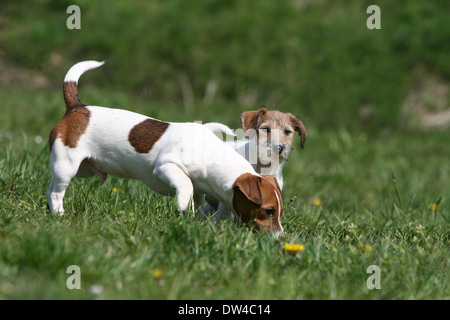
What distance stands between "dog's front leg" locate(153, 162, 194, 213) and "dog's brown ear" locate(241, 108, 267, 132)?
1068 millimetres

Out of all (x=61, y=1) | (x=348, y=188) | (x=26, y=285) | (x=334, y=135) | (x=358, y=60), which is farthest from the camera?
(x=61, y=1)

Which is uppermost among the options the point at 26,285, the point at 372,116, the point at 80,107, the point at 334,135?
the point at 372,116

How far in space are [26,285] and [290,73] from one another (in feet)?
33.3

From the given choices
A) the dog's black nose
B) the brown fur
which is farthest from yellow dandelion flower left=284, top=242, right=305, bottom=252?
Result: the brown fur

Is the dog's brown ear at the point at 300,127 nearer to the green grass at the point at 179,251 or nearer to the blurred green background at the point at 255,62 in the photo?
the green grass at the point at 179,251

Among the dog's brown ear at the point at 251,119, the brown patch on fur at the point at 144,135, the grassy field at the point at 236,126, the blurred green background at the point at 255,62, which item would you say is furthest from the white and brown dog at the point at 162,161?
the blurred green background at the point at 255,62

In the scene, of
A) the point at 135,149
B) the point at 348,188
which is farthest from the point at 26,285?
the point at 348,188

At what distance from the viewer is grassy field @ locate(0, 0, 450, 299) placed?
3266 mm

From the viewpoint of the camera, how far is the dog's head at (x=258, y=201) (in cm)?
393

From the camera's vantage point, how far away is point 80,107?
462cm

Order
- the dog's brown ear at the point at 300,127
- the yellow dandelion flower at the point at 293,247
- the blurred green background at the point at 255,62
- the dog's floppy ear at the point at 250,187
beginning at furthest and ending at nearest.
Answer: the blurred green background at the point at 255,62 < the dog's brown ear at the point at 300,127 < the dog's floppy ear at the point at 250,187 < the yellow dandelion flower at the point at 293,247

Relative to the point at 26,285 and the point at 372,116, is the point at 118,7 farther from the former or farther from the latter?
the point at 26,285

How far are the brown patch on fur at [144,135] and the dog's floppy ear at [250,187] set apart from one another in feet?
2.49

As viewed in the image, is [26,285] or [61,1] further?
[61,1]
